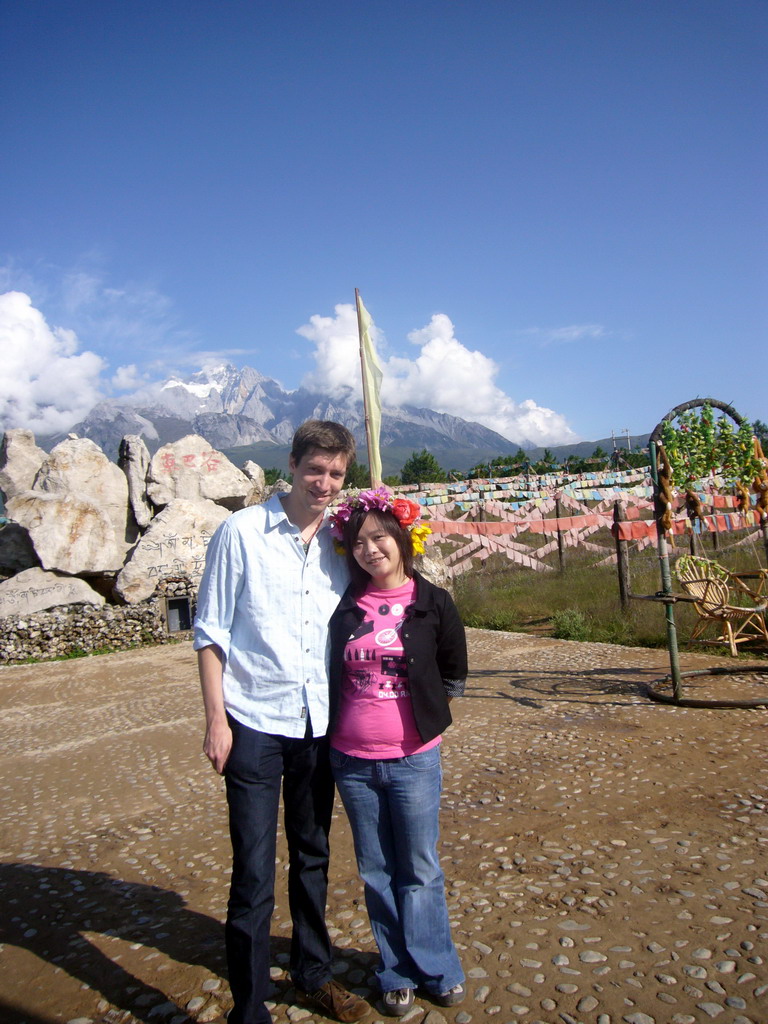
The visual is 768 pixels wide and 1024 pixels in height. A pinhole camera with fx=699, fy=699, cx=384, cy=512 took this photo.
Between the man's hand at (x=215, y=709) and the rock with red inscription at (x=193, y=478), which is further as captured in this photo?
the rock with red inscription at (x=193, y=478)

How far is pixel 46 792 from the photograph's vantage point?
5.39 meters

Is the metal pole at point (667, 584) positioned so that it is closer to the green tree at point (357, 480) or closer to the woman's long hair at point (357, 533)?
the woman's long hair at point (357, 533)

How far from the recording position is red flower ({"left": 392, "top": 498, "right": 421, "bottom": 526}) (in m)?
2.75

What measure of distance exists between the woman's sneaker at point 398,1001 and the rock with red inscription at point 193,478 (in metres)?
13.7

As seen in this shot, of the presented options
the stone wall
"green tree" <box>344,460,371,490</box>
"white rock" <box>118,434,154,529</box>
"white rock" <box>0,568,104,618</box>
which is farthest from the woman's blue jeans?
"white rock" <box>118,434,154,529</box>

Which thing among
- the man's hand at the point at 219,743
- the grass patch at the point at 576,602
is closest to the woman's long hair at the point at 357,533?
the man's hand at the point at 219,743

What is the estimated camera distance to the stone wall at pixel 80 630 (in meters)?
12.0

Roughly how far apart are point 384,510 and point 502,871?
2.00m

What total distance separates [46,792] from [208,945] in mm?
3044

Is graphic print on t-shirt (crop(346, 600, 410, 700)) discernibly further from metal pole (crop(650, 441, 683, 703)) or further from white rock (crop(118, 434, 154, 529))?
white rock (crop(118, 434, 154, 529))

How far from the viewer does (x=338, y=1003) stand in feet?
8.00

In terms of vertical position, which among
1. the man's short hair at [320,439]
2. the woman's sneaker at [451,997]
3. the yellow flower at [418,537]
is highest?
the man's short hair at [320,439]

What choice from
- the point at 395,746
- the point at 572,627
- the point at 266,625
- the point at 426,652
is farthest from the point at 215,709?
the point at 572,627

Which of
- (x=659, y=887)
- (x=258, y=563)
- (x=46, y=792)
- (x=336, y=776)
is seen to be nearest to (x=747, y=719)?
(x=659, y=887)
